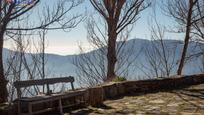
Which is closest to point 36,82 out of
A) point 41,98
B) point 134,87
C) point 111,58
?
point 41,98

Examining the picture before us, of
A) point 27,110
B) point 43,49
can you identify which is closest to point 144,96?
point 27,110

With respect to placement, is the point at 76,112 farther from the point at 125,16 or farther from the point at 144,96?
the point at 125,16

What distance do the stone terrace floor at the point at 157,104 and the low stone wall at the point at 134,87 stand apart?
1.04ft

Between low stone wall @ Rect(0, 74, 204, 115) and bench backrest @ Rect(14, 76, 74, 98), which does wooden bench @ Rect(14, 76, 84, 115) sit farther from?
low stone wall @ Rect(0, 74, 204, 115)

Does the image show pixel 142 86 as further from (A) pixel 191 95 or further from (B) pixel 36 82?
(B) pixel 36 82

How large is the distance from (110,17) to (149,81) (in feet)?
13.0

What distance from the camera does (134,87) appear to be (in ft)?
36.9

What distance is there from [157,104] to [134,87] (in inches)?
85.9

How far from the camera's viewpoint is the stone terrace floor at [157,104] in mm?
8156

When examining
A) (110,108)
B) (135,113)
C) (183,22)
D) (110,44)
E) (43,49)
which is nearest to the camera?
(135,113)

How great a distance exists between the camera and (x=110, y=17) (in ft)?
47.9

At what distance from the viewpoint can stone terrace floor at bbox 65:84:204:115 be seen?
8.16 metres

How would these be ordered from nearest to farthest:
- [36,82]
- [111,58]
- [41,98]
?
[41,98], [36,82], [111,58]

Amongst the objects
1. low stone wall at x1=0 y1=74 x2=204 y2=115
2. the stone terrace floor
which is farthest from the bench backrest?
the stone terrace floor
